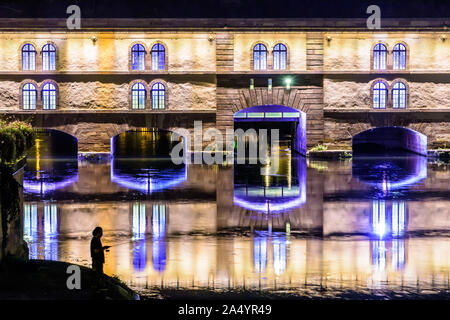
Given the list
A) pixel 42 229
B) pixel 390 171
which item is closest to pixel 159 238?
pixel 42 229

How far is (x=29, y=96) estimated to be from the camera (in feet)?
147

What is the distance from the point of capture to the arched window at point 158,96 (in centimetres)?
4503

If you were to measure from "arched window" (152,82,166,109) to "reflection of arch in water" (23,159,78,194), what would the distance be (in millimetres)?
A: 6351

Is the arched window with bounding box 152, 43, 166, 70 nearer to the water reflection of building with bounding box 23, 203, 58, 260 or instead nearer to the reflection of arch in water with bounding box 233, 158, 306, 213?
the reflection of arch in water with bounding box 233, 158, 306, 213

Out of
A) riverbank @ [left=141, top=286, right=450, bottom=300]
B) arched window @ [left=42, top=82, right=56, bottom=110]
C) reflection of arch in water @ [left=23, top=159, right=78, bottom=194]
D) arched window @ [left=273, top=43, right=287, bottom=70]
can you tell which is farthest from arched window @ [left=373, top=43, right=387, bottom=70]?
riverbank @ [left=141, top=286, right=450, bottom=300]

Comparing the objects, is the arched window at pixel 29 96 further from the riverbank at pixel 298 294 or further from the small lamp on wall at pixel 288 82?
the riverbank at pixel 298 294

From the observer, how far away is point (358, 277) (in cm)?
1388

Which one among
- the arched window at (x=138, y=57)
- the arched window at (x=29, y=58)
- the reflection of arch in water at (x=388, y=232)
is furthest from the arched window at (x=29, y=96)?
the reflection of arch in water at (x=388, y=232)

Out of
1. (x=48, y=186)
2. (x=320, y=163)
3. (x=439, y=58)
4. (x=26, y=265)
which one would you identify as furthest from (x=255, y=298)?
(x=439, y=58)

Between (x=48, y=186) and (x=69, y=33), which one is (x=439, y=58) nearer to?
(x=69, y=33)

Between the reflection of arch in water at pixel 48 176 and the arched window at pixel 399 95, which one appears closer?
the reflection of arch in water at pixel 48 176

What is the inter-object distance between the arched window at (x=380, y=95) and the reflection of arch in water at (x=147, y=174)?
45.0 ft

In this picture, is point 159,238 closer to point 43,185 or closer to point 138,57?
point 43,185

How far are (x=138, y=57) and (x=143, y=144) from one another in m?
17.7
